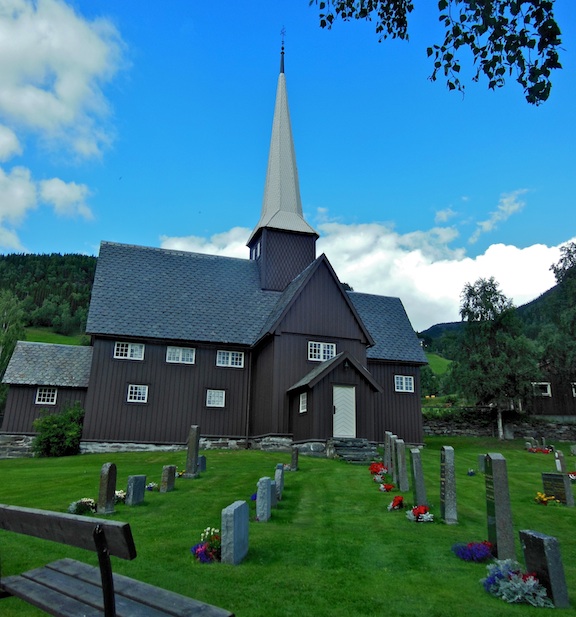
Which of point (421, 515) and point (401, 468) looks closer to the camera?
point (421, 515)

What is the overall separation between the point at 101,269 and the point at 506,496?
26.8 meters

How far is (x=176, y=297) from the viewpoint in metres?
29.9

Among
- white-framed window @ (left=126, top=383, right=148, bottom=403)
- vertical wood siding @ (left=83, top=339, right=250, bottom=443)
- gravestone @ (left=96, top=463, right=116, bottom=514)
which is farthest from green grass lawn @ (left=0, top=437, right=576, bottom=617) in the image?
white-framed window @ (left=126, top=383, right=148, bottom=403)

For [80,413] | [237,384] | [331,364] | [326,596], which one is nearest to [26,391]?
[80,413]

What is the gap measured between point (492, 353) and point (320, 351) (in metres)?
18.0

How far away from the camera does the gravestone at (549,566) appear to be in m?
6.23

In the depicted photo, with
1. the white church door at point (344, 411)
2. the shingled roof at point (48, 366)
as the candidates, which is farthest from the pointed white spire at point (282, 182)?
the shingled roof at point (48, 366)

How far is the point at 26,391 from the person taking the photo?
2789 centimetres

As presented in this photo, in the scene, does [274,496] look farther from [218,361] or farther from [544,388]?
[544,388]

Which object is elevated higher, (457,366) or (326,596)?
(457,366)

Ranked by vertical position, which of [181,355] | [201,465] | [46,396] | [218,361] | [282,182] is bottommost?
[201,465]

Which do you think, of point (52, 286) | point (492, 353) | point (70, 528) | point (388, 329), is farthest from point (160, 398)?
point (52, 286)

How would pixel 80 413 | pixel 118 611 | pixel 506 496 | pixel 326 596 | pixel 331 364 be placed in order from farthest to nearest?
pixel 80 413 < pixel 331 364 < pixel 506 496 < pixel 326 596 < pixel 118 611

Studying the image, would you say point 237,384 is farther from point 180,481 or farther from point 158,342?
point 180,481
